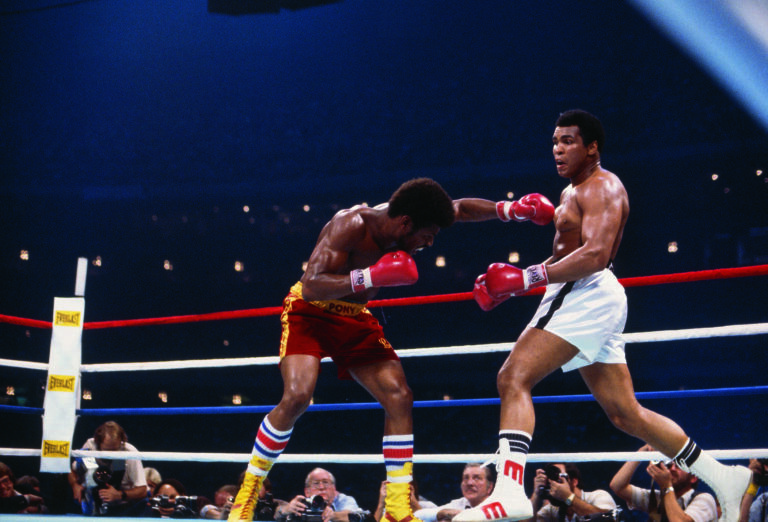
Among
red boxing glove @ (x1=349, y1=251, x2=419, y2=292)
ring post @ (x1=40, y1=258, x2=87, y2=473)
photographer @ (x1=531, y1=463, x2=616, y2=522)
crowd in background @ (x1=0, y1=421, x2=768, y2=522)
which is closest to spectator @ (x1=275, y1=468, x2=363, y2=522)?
crowd in background @ (x1=0, y1=421, x2=768, y2=522)

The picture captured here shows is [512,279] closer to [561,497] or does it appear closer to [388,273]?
[388,273]

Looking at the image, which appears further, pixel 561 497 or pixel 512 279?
pixel 561 497

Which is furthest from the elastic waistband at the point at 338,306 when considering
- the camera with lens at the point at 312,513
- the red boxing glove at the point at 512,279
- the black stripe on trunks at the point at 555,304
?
the camera with lens at the point at 312,513

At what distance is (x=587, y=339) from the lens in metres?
1.98

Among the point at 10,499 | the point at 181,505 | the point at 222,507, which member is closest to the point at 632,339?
the point at 181,505

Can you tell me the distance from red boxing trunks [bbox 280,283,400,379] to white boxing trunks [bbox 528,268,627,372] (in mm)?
562

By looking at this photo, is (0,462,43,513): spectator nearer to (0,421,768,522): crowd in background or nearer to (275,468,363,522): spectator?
(0,421,768,522): crowd in background

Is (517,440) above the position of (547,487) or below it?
above

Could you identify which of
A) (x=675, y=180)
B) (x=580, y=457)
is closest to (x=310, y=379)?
(x=580, y=457)

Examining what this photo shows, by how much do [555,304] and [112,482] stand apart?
231 centimetres

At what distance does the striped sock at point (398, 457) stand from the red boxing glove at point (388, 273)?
1.57 ft

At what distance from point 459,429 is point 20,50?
7750 mm

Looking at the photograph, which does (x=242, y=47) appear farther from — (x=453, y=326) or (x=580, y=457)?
(x=580, y=457)

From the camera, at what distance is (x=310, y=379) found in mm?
2283
